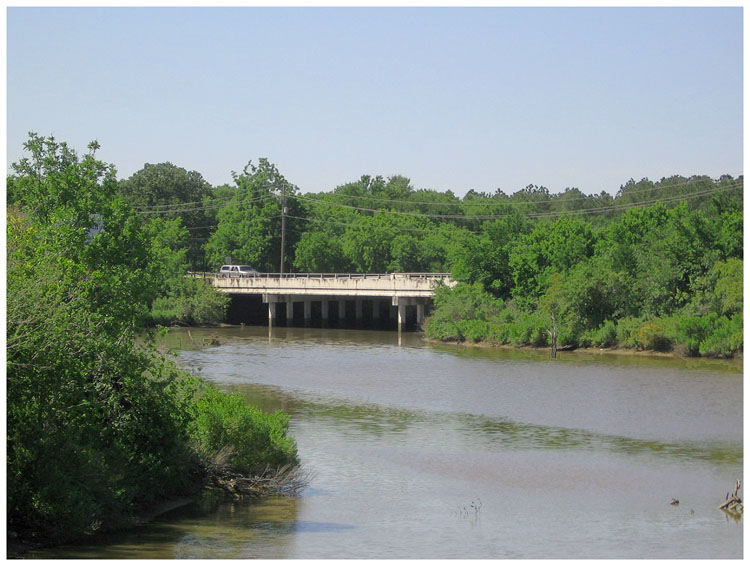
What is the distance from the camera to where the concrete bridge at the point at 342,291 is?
72.9 meters

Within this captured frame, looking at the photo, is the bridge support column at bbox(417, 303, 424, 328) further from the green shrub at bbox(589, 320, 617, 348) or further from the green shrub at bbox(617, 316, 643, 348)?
the green shrub at bbox(617, 316, 643, 348)

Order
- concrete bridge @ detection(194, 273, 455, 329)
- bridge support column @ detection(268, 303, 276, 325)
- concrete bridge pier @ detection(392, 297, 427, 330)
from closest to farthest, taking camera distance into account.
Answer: concrete bridge @ detection(194, 273, 455, 329) < concrete bridge pier @ detection(392, 297, 427, 330) < bridge support column @ detection(268, 303, 276, 325)

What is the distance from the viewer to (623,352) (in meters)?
56.2

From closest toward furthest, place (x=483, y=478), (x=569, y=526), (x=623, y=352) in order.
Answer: (x=569, y=526) → (x=483, y=478) → (x=623, y=352)

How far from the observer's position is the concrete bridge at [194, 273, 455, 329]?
72875 mm

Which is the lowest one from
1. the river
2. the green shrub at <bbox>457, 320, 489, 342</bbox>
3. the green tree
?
the river

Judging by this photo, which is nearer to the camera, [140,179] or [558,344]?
[558,344]

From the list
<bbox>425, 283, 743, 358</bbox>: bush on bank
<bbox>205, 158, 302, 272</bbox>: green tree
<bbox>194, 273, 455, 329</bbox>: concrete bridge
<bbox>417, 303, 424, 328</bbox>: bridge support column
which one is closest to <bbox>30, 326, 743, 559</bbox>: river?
<bbox>425, 283, 743, 358</bbox>: bush on bank

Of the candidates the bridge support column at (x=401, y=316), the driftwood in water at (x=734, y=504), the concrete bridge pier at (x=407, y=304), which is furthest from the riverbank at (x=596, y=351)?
the driftwood in water at (x=734, y=504)

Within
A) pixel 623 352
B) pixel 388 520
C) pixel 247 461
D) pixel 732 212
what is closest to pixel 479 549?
pixel 388 520

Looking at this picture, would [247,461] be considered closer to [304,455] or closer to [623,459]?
[304,455]

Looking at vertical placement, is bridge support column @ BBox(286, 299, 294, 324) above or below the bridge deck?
below

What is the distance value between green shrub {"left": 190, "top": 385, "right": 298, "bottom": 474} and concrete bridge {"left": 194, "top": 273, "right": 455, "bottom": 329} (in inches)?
1792

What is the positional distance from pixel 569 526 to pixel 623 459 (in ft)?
24.8
